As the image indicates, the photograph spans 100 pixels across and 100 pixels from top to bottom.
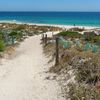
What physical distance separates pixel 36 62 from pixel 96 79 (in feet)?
→ 24.8

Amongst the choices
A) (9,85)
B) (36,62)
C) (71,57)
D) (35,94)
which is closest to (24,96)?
(35,94)

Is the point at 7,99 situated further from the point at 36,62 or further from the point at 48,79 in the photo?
the point at 36,62

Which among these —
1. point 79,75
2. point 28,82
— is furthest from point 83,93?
point 28,82

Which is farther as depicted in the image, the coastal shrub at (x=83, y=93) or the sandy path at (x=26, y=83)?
the sandy path at (x=26, y=83)

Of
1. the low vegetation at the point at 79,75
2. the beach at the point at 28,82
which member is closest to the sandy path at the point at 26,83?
the beach at the point at 28,82

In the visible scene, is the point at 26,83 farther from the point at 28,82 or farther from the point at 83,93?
the point at 83,93

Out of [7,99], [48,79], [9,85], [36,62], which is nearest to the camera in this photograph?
[7,99]

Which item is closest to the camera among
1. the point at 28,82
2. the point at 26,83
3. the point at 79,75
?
the point at 79,75

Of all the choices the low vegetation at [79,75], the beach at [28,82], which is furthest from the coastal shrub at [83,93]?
the beach at [28,82]

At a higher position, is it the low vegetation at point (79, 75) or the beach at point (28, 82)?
the low vegetation at point (79, 75)

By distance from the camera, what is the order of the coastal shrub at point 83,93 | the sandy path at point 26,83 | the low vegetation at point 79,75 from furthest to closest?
the sandy path at point 26,83, the low vegetation at point 79,75, the coastal shrub at point 83,93

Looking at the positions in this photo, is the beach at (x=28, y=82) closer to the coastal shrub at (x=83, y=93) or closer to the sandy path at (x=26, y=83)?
the sandy path at (x=26, y=83)

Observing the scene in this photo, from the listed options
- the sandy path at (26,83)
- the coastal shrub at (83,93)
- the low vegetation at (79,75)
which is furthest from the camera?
the sandy path at (26,83)

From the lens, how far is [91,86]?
1107 centimetres
